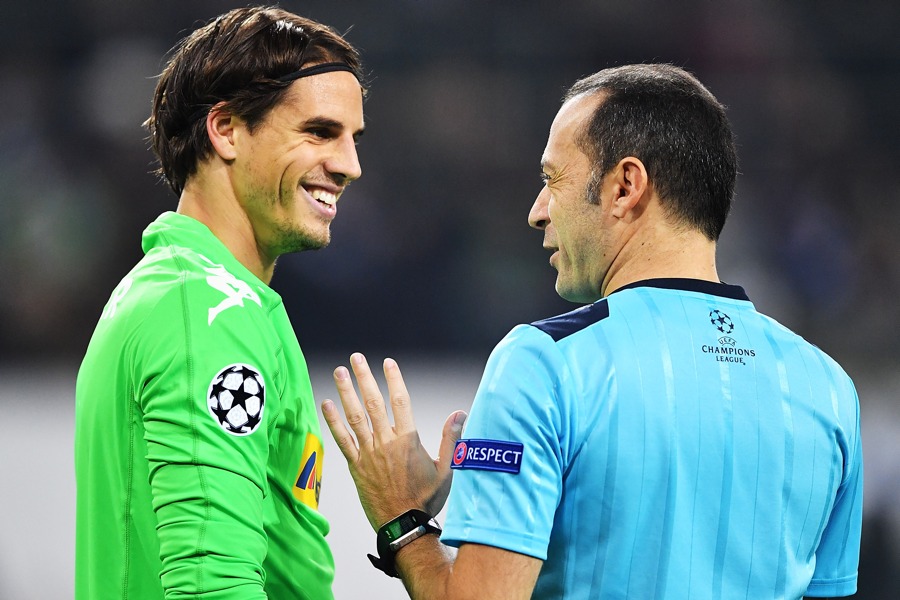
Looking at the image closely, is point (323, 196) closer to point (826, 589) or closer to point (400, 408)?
point (400, 408)

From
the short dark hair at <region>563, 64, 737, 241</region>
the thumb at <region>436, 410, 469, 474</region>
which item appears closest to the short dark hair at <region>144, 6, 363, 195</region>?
the short dark hair at <region>563, 64, 737, 241</region>

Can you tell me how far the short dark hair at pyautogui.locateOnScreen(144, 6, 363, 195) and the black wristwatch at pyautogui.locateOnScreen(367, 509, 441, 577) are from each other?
100 centimetres

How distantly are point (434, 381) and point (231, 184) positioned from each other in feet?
12.9

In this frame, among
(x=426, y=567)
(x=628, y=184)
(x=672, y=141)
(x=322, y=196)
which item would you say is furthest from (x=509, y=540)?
(x=322, y=196)

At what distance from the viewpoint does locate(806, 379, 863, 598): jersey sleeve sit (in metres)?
2.20

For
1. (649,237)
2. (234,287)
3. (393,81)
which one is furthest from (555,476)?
(393,81)

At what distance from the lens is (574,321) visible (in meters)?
1.97

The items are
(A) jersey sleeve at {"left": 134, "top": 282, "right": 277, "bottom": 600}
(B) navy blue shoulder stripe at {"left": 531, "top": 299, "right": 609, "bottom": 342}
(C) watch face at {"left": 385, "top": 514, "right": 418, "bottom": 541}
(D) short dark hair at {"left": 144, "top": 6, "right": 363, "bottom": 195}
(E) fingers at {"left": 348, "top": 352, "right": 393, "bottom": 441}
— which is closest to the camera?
(A) jersey sleeve at {"left": 134, "top": 282, "right": 277, "bottom": 600}

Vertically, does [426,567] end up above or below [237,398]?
below

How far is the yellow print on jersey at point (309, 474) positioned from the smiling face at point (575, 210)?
2.24 ft

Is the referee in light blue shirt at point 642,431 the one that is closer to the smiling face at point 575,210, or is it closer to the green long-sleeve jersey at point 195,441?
the smiling face at point 575,210

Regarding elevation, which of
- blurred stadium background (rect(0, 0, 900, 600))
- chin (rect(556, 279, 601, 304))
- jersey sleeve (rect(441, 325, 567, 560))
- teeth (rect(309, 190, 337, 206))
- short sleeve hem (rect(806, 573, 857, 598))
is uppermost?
blurred stadium background (rect(0, 0, 900, 600))

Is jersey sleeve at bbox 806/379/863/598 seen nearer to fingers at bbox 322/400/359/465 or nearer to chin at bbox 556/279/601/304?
chin at bbox 556/279/601/304

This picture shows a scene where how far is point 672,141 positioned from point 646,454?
69cm
